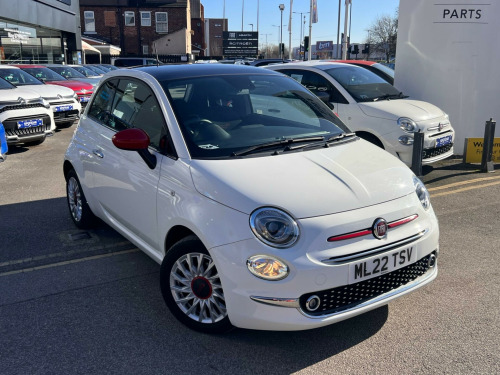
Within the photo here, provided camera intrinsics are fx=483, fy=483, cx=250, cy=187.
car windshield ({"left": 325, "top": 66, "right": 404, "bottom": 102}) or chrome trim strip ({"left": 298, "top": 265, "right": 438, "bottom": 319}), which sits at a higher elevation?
car windshield ({"left": 325, "top": 66, "right": 404, "bottom": 102})

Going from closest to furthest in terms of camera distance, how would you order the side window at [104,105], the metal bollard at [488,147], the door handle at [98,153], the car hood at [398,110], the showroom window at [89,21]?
the door handle at [98,153], the side window at [104,105], the car hood at [398,110], the metal bollard at [488,147], the showroom window at [89,21]

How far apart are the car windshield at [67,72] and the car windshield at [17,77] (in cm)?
436

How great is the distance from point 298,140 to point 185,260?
4.09 ft

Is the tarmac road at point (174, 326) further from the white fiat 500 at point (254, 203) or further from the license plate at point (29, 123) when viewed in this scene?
the license plate at point (29, 123)

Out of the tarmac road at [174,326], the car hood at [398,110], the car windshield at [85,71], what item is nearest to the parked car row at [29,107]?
the tarmac road at [174,326]

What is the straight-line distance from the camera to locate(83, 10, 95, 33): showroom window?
165 feet

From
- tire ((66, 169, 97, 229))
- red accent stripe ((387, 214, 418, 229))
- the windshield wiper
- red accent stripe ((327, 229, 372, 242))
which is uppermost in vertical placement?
the windshield wiper

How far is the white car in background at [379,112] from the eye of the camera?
6844 millimetres

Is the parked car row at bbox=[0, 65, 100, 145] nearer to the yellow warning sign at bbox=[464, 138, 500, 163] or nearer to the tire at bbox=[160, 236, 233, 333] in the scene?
the tire at bbox=[160, 236, 233, 333]

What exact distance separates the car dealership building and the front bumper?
72.6ft

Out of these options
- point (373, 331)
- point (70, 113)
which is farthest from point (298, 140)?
point (70, 113)

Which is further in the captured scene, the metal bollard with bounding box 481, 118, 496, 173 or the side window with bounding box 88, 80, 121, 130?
the metal bollard with bounding box 481, 118, 496, 173

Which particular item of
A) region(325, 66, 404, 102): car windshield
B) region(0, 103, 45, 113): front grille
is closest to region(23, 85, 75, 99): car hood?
region(0, 103, 45, 113): front grille

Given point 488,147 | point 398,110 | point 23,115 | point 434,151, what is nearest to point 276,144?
point 398,110
